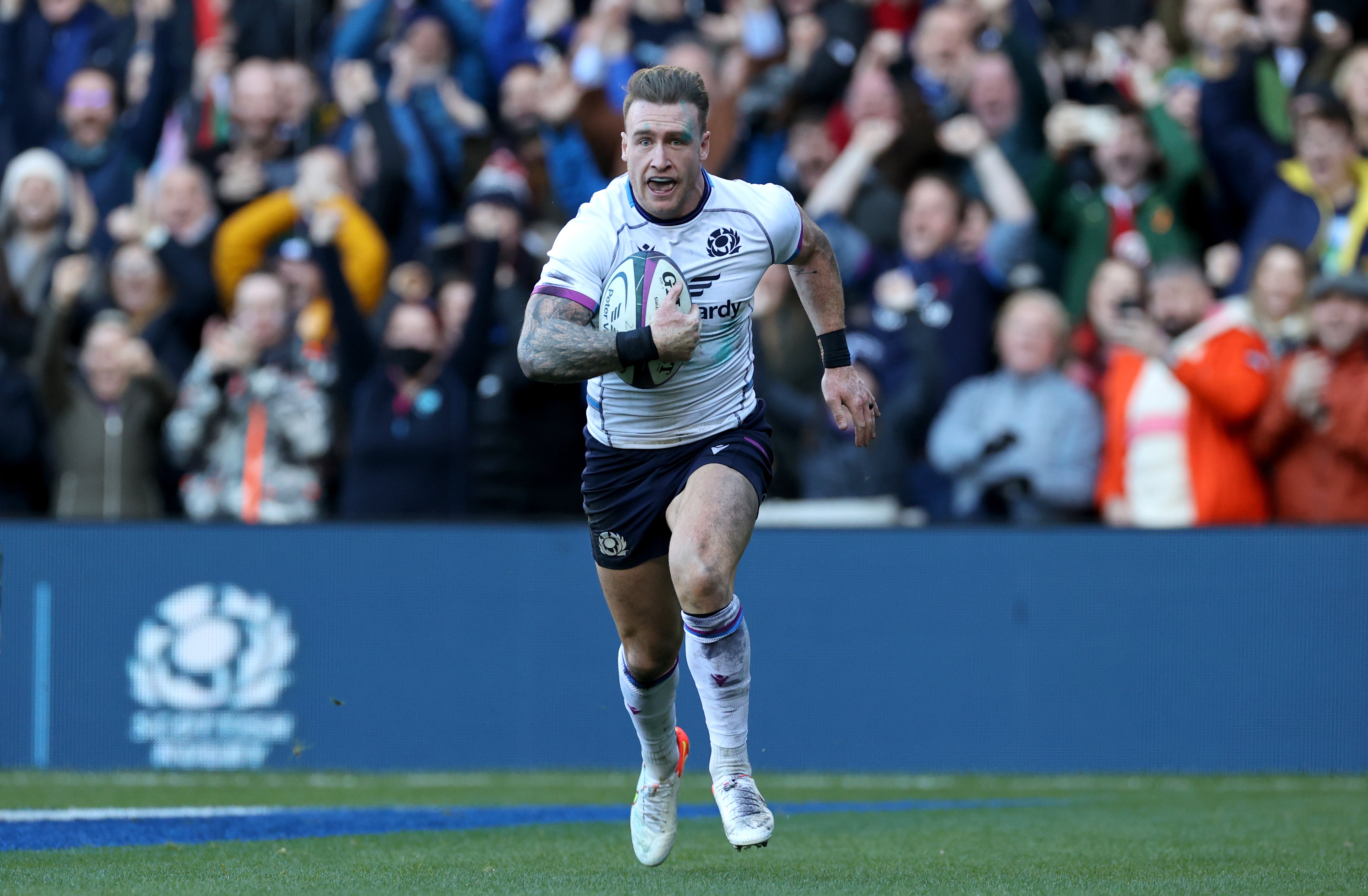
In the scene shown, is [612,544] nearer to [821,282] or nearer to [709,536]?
[709,536]

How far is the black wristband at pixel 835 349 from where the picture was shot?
6.64m

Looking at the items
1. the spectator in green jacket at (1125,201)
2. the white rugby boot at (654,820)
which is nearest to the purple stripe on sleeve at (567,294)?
the white rugby boot at (654,820)

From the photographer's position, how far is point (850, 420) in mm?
6445

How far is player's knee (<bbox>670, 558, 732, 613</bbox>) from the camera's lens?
19.7 feet

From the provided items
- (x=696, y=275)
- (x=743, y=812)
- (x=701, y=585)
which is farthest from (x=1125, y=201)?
(x=743, y=812)

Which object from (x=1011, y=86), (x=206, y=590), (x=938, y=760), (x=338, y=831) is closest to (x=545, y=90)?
(x=1011, y=86)

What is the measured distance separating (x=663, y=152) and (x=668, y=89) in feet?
0.75

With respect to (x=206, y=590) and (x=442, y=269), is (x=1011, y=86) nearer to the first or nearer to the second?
(x=442, y=269)

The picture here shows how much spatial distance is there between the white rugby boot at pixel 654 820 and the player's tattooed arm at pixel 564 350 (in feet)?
5.44

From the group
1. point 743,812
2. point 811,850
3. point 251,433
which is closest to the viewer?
point 743,812

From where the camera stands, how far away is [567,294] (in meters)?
6.03

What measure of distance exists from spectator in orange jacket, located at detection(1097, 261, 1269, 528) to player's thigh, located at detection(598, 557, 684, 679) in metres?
4.98

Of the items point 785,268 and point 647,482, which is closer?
point 647,482

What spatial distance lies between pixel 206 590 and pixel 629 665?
5.30m
